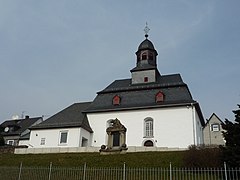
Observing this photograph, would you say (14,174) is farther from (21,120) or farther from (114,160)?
(21,120)

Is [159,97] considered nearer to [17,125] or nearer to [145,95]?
[145,95]

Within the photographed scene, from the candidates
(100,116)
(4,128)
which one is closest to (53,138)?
(100,116)

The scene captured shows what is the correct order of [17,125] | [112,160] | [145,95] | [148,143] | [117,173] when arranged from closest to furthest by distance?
[117,173]
[112,160]
[148,143]
[145,95]
[17,125]

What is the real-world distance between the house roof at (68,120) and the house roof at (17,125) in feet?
47.3

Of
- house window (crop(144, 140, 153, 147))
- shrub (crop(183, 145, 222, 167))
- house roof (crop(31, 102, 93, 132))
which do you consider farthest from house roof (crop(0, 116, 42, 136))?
shrub (crop(183, 145, 222, 167))

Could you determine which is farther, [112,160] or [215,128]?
[215,128]

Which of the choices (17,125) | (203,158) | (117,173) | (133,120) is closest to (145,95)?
(133,120)

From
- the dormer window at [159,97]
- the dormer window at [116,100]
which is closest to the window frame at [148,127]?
the dormer window at [159,97]

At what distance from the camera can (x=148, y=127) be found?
3525cm

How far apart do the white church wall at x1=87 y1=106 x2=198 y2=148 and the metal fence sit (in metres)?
15.0

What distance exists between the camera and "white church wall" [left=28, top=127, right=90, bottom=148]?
35.1 m

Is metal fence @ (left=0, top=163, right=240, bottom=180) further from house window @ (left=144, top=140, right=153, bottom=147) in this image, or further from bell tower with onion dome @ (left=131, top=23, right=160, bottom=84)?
bell tower with onion dome @ (left=131, top=23, right=160, bottom=84)

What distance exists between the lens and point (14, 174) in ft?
63.7

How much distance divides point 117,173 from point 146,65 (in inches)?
1037
